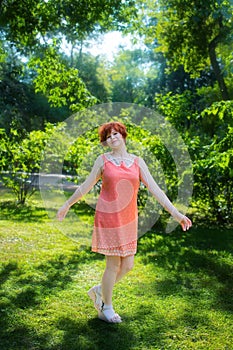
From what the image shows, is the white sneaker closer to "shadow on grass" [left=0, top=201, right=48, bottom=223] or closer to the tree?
"shadow on grass" [left=0, top=201, right=48, bottom=223]

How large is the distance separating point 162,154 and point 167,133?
A: 0.48 m

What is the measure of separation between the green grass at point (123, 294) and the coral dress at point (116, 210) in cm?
74

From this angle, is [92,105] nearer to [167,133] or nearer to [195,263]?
[167,133]

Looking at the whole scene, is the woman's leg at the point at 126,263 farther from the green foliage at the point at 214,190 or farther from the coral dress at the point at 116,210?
the green foliage at the point at 214,190

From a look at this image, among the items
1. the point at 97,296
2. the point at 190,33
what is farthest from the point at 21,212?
the point at 190,33

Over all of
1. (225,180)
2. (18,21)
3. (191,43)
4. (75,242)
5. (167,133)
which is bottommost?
(75,242)

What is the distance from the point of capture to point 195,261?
6188 mm

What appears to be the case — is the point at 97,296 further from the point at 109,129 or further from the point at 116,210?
the point at 109,129

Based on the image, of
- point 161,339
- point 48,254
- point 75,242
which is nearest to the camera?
point 161,339

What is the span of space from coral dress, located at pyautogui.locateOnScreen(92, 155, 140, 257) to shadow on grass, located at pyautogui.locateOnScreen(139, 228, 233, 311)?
1514mm

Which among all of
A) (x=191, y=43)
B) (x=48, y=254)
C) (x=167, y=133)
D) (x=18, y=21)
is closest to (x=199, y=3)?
(x=191, y=43)

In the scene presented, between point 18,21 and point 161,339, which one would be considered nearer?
point 161,339

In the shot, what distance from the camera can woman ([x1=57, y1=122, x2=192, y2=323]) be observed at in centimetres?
356

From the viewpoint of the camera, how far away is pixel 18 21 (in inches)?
332
